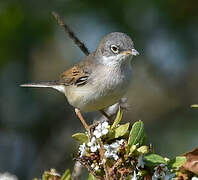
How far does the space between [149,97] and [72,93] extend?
8.08 ft

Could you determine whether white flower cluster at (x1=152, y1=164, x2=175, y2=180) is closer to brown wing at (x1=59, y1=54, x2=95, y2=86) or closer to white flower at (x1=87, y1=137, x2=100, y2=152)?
white flower at (x1=87, y1=137, x2=100, y2=152)

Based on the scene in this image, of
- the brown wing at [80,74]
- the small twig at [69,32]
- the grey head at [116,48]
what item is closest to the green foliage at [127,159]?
the small twig at [69,32]

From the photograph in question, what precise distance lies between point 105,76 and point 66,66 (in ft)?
9.52

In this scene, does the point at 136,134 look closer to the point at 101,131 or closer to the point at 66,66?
the point at 101,131

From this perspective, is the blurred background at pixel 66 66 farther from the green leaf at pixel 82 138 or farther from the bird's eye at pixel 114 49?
the green leaf at pixel 82 138

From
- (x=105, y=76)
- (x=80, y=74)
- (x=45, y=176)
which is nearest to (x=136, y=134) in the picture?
(x=45, y=176)

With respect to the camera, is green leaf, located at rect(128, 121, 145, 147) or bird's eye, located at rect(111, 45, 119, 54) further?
bird's eye, located at rect(111, 45, 119, 54)

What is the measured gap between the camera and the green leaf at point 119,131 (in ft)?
8.43

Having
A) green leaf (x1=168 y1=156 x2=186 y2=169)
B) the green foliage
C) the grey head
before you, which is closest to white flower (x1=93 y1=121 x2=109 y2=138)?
the green foliage

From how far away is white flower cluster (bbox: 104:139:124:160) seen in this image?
7.77 ft

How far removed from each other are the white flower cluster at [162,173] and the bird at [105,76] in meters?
1.93

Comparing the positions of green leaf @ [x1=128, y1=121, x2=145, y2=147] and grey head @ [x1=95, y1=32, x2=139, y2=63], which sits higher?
grey head @ [x1=95, y1=32, x2=139, y2=63]

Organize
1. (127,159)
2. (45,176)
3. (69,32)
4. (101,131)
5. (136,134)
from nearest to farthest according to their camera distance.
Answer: (127,159) < (136,134) < (101,131) < (45,176) < (69,32)

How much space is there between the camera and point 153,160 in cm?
239
